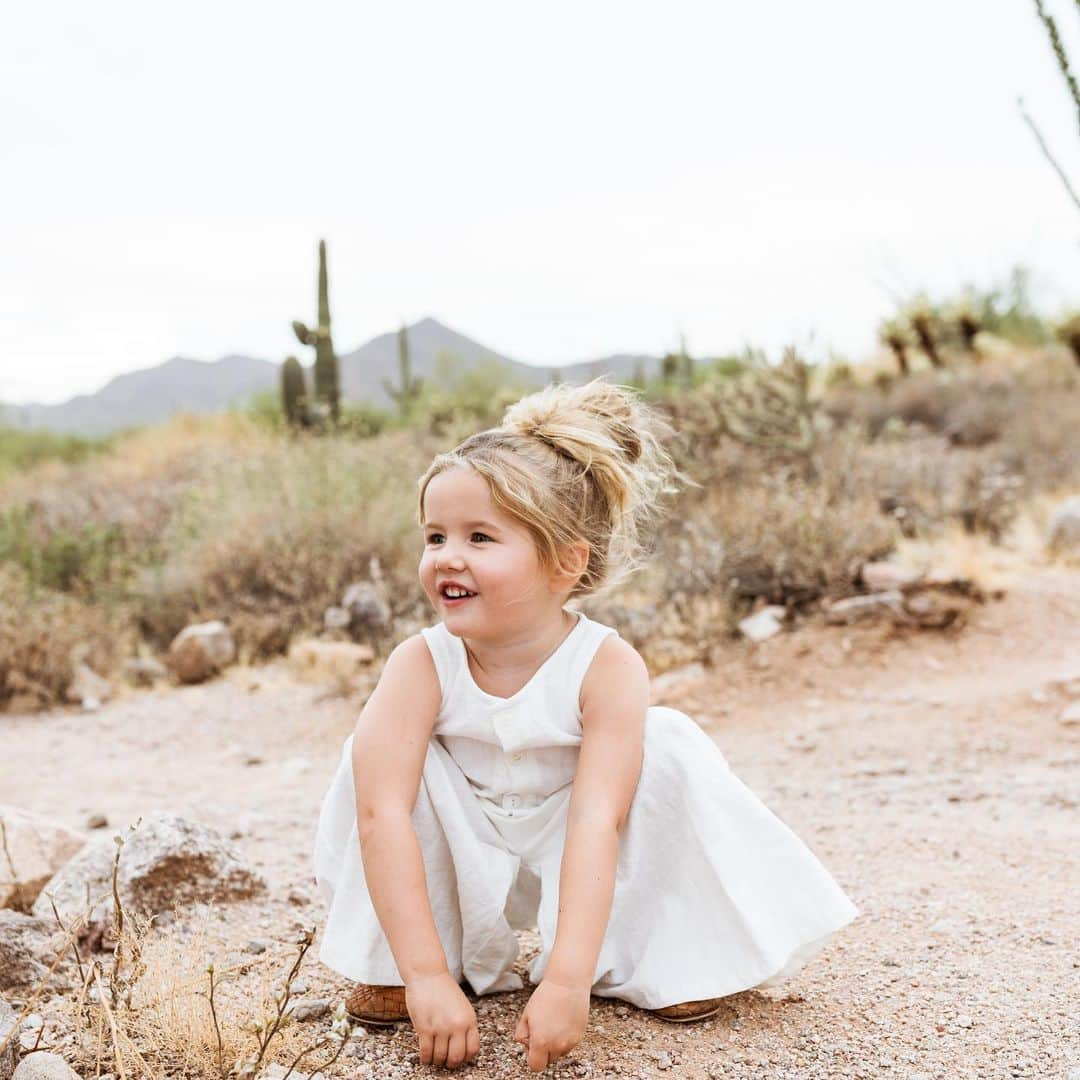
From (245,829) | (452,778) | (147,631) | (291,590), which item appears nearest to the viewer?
(452,778)

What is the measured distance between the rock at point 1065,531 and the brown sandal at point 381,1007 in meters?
6.42

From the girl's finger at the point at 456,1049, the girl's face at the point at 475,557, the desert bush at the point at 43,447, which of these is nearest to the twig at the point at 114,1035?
the girl's finger at the point at 456,1049

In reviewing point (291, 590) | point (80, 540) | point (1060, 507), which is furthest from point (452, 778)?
point (80, 540)

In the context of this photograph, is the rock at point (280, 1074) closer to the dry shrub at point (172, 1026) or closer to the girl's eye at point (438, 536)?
the dry shrub at point (172, 1026)

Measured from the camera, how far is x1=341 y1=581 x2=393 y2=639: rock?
6938 millimetres

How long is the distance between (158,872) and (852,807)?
7.84 ft

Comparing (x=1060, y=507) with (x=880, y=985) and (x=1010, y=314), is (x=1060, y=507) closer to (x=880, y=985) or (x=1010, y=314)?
(x=880, y=985)

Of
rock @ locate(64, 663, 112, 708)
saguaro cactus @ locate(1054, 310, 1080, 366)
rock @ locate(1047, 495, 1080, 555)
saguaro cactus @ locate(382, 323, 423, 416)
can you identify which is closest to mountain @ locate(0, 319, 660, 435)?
saguaro cactus @ locate(382, 323, 423, 416)

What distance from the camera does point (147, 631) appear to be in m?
7.92

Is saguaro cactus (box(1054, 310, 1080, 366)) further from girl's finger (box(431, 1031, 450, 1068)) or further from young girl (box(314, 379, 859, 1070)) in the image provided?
girl's finger (box(431, 1031, 450, 1068))

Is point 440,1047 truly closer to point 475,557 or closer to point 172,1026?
point 172,1026

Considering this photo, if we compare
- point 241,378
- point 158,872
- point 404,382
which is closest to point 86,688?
point 158,872

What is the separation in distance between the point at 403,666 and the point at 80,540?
745cm

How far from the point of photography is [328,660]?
6.54 m
